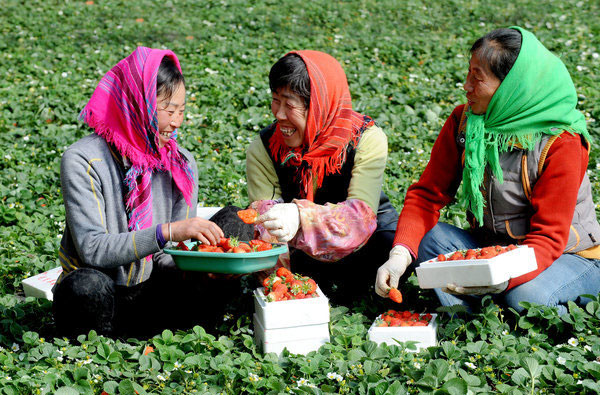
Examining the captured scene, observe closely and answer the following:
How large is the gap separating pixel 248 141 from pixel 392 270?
9.08 feet

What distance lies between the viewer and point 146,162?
2.83m

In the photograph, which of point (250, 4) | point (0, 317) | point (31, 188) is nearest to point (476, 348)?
point (0, 317)

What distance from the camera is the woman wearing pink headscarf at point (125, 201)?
263cm

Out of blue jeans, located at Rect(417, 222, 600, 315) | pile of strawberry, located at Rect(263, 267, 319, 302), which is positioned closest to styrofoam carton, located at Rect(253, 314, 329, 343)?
pile of strawberry, located at Rect(263, 267, 319, 302)

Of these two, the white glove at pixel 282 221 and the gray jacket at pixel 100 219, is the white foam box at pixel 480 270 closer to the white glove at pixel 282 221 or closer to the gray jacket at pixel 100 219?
the white glove at pixel 282 221

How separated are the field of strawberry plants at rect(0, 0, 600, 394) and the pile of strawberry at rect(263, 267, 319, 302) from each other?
217 millimetres

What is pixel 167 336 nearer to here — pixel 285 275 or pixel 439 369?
pixel 285 275

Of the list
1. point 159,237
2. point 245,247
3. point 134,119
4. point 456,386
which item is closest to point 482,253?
point 456,386

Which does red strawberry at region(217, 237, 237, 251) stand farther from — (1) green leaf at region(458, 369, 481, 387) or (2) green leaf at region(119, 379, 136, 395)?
(1) green leaf at region(458, 369, 481, 387)

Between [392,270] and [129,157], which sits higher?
[129,157]

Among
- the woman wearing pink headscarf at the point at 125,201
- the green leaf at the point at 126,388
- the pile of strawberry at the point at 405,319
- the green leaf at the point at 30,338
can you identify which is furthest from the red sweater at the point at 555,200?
the green leaf at the point at 30,338

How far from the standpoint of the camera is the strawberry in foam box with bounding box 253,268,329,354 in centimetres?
255

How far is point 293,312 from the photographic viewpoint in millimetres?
2557

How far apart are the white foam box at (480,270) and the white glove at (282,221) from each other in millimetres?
539
